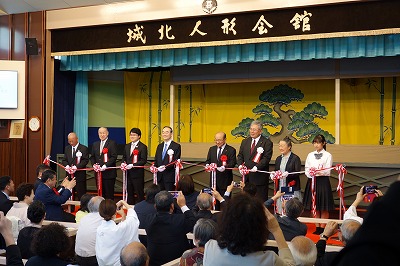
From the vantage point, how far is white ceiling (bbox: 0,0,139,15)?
297 inches

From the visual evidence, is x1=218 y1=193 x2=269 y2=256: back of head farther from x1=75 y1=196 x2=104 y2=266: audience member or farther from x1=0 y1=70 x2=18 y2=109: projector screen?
x1=0 y1=70 x2=18 y2=109: projector screen

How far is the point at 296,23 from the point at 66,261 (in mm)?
4658

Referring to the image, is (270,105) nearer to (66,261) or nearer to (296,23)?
(296,23)

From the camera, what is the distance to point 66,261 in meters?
2.43

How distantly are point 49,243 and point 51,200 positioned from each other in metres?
2.38

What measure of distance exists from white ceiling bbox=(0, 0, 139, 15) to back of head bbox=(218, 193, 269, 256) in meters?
6.33

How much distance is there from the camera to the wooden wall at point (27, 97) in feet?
25.8

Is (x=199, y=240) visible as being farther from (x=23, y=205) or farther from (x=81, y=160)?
(x=81, y=160)

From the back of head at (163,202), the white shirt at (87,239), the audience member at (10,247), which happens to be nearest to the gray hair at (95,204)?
the white shirt at (87,239)

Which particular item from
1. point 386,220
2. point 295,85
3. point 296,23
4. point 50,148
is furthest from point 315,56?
point 386,220

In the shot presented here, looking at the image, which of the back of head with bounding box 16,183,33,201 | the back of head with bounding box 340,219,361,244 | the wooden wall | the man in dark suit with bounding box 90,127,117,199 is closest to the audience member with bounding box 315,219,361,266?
the back of head with bounding box 340,219,361,244

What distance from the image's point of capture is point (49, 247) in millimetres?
2350

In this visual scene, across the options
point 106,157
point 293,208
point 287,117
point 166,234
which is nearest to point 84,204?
point 166,234

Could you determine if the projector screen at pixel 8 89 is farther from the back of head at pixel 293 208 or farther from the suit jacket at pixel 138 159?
the back of head at pixel 293 208
